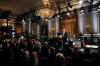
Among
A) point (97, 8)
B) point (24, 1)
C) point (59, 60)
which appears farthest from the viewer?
point (24, 1)

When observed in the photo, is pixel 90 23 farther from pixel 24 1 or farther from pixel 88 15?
pixel 24 1

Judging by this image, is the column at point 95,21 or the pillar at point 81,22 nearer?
the column at point 95,21

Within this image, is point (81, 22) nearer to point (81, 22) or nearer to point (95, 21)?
point (81, 22)

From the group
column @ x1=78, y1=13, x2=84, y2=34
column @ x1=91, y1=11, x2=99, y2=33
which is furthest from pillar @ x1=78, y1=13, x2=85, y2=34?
column @ x1=91, y1=11, x2=99, y2=33

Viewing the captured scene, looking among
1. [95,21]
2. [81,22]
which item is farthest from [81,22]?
[95,21]

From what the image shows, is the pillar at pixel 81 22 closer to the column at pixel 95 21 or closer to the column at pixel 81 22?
the column at pixel 81 22

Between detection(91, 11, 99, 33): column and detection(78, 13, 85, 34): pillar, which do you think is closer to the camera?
detection(91, 11, 99, 33): column

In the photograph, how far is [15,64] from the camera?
3.80 meters

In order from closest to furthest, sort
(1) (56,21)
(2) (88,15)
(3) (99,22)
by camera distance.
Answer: (3) (99,22) → (2) (88,15) → (1) (56,21)

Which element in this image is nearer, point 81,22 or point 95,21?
point 95,21

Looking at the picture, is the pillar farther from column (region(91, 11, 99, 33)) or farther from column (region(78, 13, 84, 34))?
column (region(91, 11, 99, 33))

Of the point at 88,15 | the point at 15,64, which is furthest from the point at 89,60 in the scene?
the point at 88,15

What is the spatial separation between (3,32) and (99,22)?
8288 mm

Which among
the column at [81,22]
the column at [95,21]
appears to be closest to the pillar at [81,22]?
the column at [81,22]
